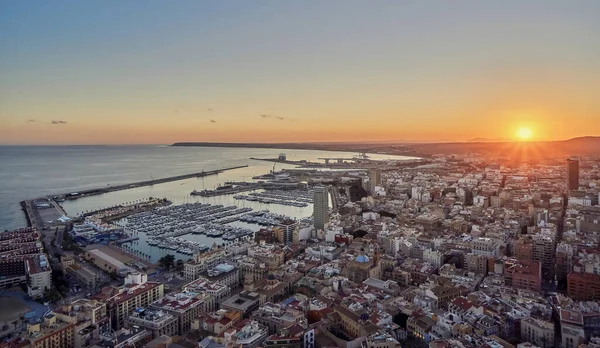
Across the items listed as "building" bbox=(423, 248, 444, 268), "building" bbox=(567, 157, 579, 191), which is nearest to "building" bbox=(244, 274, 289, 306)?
"building" bbox=(423, 248, 444, 268)

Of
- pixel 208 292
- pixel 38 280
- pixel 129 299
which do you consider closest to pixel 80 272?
pixel 38 280

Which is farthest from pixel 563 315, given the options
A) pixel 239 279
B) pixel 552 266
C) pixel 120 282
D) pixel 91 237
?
pixel 91 237

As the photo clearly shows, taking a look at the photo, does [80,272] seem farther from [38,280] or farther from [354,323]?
[354,323]

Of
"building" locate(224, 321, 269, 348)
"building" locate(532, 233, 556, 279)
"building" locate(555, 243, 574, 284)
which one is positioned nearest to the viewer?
"building" locate(224, 321, 269, 348)

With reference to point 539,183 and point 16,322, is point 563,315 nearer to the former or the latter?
point 16,322

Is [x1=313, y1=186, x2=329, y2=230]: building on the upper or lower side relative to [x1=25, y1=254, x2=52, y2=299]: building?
upper

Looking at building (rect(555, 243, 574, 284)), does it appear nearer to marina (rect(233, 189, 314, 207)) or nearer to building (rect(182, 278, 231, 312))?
building (rect(182, 278, 231, 312))

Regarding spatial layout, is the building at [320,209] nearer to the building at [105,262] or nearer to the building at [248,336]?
the building at [105,262]
